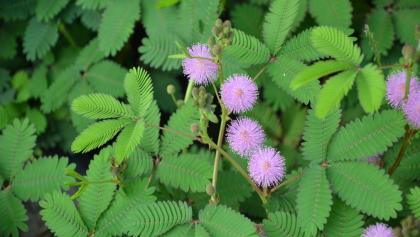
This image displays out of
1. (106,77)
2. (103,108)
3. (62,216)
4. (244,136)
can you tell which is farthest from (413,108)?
(106,77)

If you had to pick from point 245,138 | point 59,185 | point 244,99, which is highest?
point 244,99

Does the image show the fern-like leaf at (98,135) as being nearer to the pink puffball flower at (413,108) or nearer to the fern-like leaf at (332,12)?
the pink puffball flower at (413,108)

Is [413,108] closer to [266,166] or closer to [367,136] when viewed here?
[367,136]

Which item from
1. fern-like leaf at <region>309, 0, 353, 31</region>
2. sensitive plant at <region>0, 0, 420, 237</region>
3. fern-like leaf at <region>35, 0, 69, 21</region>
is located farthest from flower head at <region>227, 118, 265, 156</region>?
fern-like leaf at <region>35, 0, 69, 21</region>

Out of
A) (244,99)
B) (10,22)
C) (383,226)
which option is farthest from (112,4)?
(383,226)

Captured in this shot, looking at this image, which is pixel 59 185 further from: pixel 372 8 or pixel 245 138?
pixel 372 8
